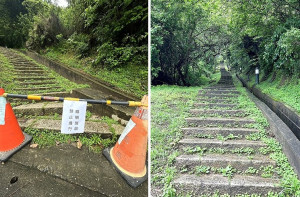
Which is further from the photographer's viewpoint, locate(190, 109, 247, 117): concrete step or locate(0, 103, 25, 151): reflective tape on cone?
locate(190, 109, 247, 117): concrete step

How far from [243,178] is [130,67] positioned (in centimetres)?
337

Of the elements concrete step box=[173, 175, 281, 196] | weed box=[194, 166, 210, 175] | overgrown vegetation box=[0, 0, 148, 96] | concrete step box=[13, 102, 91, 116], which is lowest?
concrete step box=[173, 175, 281, 196]

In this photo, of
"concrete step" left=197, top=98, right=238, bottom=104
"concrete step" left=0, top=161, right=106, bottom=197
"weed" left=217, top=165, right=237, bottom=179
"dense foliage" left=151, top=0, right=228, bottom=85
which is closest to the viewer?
"concrete step" left=0, top=161, right=106, bottom=197

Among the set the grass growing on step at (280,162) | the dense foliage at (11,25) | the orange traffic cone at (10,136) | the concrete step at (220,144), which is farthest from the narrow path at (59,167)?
the dense foliage at (11,25)

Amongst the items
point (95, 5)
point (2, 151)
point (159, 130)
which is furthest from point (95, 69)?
point (2, 151)

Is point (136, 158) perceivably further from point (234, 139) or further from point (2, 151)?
point (234, 139)

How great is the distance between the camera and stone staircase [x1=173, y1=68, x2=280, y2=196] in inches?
123

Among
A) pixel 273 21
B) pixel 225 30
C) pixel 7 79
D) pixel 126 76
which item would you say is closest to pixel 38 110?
pixel 126 76

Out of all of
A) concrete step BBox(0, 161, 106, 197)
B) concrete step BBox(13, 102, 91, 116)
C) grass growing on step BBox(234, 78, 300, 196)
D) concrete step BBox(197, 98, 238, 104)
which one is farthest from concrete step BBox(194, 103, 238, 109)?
concrete step BBox(0, 161, 106, 197)

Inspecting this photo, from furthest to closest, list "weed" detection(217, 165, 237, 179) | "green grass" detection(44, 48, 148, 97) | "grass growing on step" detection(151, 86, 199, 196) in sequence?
"green grass" detection(44, 48, 148, 97)
"weed" detection(217, 165, 237, 179)
"grass growing on step" detection(151, 86, 199, 196)

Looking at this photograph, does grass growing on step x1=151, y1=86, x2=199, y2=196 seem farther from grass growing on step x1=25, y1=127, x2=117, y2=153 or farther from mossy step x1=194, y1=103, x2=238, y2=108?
grass growing on step x1=25, y1=127, x2=117, y2=153

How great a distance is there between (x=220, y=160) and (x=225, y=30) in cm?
1282

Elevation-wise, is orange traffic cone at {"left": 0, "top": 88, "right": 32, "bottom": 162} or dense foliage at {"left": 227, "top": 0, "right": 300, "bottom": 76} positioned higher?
dense foliage at {"left": 227, "top": 0, "right": 300, "bottom": 76}

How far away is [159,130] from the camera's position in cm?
466
